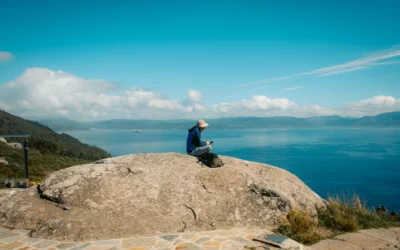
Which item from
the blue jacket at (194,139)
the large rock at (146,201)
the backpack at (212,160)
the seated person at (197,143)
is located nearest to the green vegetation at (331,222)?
the large rock at (146,201)

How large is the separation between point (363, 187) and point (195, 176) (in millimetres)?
61348

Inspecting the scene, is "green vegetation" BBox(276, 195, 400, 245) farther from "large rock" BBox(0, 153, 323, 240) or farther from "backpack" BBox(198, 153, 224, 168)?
"backpack" BBox(198, 153, 224, 168)

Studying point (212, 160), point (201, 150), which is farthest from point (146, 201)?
point (201, 150)

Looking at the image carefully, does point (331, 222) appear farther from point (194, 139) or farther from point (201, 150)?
point (194, 139)

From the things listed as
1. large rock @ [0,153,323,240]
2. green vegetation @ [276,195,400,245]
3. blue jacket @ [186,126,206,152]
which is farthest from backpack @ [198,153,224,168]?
green vegetation @ [276,195,400,245]

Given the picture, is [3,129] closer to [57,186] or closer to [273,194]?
[57,186]

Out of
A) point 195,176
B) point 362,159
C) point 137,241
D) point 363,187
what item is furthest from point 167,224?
point 362,159

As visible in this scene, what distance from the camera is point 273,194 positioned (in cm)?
739

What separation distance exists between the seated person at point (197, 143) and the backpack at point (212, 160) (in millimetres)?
203

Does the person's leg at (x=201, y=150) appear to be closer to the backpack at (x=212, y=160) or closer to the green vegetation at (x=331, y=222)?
the backpack at (x=212, y=160)

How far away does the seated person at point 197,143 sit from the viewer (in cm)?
883

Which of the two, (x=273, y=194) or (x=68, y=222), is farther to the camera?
(x=273, y=194)

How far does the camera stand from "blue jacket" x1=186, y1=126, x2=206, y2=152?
8.88 meters

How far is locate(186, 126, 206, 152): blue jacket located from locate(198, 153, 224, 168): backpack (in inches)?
19.6
